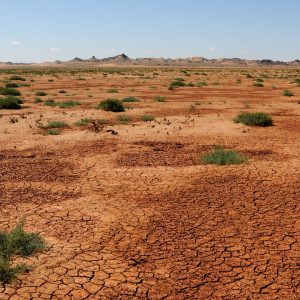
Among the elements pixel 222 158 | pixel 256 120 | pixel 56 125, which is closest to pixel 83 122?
pixel 56 125

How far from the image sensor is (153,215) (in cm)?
750

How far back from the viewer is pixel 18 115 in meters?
20.8

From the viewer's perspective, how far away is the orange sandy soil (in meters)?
5.18

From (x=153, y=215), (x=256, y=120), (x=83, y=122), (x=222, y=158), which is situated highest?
(x=256, y=120)

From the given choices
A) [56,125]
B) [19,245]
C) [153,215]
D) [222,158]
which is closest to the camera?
[19,245]

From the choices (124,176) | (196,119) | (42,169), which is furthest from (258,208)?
(196,119)

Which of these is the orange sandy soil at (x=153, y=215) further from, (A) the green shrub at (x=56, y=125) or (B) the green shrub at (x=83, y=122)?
(B) the green shrub at (x=83, y=122)

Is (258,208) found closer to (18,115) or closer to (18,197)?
(18,197)

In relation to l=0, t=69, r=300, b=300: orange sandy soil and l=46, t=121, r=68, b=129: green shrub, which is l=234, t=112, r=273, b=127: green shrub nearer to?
l=0, t=69, r=300, b=300: orange sandy soil

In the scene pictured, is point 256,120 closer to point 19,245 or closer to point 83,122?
point 83,122

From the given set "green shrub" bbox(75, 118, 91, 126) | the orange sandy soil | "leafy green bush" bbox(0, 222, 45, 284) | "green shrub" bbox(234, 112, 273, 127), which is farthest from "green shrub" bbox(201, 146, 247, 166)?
"green shrub" bbox(75, 118, 91, 126)

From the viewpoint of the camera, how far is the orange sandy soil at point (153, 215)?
5184mm

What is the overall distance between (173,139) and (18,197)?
293 inches

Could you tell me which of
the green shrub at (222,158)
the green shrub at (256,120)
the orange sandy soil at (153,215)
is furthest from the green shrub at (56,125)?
the green shrub at (222,158)
